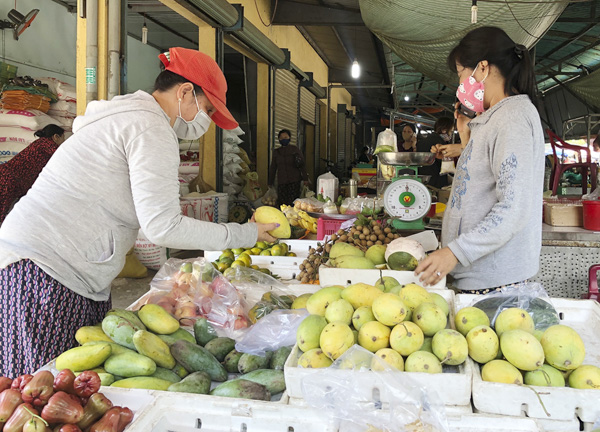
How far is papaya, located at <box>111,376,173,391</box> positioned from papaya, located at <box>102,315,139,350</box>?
0.59ft

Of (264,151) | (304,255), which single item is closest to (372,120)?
(264,151)

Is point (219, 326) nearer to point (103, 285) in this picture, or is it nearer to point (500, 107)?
point (103, 285)

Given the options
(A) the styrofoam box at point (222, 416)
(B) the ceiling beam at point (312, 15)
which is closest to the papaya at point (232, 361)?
(A) the styrofoam box at point (222, 416)

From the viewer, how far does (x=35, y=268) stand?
1.79 meters

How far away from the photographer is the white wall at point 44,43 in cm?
713

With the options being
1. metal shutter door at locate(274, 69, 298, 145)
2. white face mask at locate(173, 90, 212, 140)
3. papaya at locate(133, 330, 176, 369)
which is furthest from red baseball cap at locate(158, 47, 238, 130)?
metal shutter door at locate(274, 69, 298, 145)

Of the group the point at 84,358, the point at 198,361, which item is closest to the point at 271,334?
the point at 198,361

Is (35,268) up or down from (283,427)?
up

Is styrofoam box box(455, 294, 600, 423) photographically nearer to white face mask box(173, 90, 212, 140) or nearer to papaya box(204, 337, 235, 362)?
papaya box(204, 337, 235, 362)

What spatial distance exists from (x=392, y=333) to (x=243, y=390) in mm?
430

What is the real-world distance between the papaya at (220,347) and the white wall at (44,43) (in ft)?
22.4

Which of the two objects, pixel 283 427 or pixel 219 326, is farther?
pixel 219 326

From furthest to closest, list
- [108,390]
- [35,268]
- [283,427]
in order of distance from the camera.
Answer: [35,268] < [108,390] < [283,427]

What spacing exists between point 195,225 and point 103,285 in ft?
1.36
